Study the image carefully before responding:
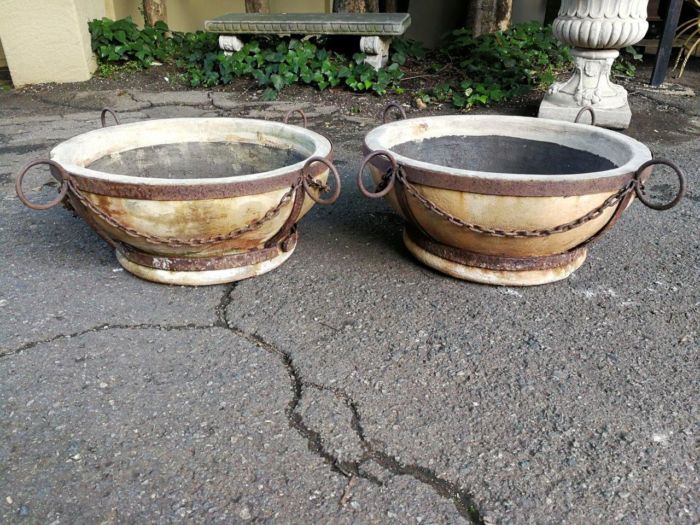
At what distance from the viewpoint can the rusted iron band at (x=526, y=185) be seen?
5.98 ft

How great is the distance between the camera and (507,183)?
5.98ft

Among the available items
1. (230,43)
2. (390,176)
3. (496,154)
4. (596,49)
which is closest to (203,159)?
(390,176)

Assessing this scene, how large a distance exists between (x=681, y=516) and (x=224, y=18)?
503cm

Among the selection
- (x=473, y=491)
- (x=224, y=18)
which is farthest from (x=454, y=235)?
(x=224, y=18)

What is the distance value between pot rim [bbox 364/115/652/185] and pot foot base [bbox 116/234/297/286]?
1.92 feet

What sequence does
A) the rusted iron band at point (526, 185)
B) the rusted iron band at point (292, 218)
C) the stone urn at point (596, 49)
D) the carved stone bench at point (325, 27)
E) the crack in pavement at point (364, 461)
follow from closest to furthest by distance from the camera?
the crack in pavement at point (364, 461) < the rusted iron band at point (526, 185) < the rusted iron band at point (292, 218) < the stone urn at point (596, 49) < the carved stone bench at point (325, 27)

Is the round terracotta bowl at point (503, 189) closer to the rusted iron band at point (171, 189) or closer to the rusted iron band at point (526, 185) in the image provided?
the rusted iron band at point (526, 185)

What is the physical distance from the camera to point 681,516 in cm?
131

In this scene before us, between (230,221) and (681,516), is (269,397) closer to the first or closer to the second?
(230,221)

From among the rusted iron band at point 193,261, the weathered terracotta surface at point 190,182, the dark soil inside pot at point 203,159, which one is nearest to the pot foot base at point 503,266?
the weathered terracotta surface at point 190,182

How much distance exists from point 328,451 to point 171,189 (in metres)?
0.91

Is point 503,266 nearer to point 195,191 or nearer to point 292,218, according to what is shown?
point 292,218

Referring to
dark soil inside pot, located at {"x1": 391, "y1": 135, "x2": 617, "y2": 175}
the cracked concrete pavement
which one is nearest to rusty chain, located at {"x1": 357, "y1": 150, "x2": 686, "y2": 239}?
the cracked concrete pavement

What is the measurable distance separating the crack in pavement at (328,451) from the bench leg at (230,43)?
3.84 meters
